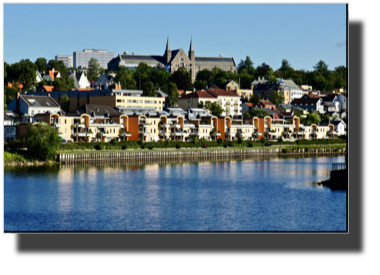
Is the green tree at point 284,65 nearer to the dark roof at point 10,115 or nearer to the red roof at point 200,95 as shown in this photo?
the red roof at point 200,95

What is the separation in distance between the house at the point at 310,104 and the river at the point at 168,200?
79093 mm

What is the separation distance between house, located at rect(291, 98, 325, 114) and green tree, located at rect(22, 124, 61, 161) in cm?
8359

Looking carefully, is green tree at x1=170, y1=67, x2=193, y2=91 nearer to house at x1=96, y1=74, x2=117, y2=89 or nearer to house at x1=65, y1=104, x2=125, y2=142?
house at x1=96, y1=74, x2=117, y2=89

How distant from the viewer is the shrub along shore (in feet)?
190

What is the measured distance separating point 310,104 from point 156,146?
66.8 metres

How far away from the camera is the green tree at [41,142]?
192 feet

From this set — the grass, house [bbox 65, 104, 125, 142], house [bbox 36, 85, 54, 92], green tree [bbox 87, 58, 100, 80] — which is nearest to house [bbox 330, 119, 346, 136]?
house [bbox 65, 104, 125, 142]

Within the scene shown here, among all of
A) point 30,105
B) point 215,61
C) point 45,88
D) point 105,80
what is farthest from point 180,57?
point 30,105

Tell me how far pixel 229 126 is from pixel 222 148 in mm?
14583

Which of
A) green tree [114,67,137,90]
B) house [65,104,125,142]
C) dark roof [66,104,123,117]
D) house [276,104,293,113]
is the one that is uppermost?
green tree [114,67,137,90]

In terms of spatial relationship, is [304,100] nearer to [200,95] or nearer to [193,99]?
[200,95]

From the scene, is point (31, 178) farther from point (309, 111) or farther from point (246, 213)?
point (309, 111)
